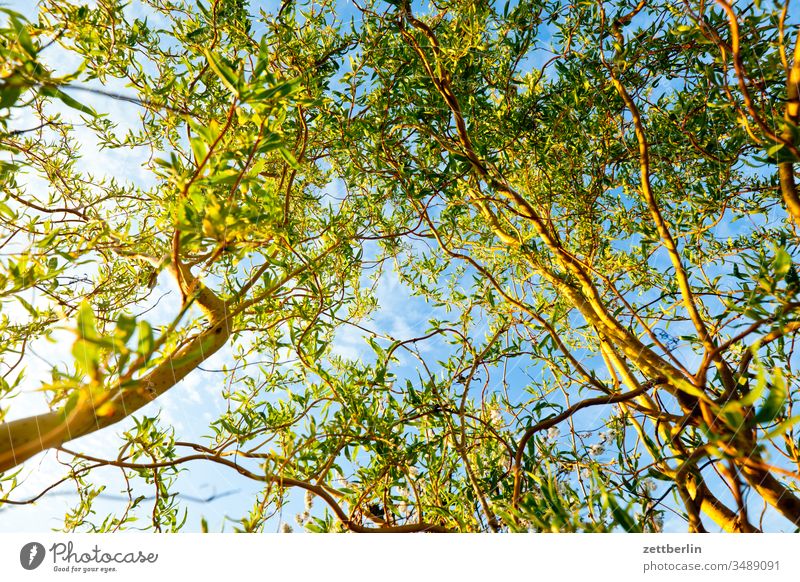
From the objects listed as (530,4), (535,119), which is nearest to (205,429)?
(535,119)

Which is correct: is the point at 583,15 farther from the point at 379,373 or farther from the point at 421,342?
the point at 379,373

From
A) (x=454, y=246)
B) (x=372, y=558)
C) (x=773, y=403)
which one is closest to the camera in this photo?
(x=773, y=403)

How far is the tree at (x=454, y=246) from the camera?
46.6 inches

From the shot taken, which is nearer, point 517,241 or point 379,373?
point 379,373

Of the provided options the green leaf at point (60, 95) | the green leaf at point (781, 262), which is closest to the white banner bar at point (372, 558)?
the green leaf at point (781, 262)

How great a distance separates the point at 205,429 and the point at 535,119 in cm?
175

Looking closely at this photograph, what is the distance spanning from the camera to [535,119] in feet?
6.22

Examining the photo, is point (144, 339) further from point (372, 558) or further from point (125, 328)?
point (372, 558)

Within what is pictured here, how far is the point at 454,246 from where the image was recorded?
2238 millimetres

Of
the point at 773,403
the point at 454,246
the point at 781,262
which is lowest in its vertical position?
the point at 773,403

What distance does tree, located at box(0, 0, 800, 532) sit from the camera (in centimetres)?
118

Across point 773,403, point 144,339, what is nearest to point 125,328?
point 144,339

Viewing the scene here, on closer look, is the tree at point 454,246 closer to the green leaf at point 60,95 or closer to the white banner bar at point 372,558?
the white banner bar at point 372,558

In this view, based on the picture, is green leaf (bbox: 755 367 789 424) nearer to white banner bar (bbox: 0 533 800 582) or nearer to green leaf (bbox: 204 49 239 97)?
white banner bar (bbox: 0 533 800 582)
